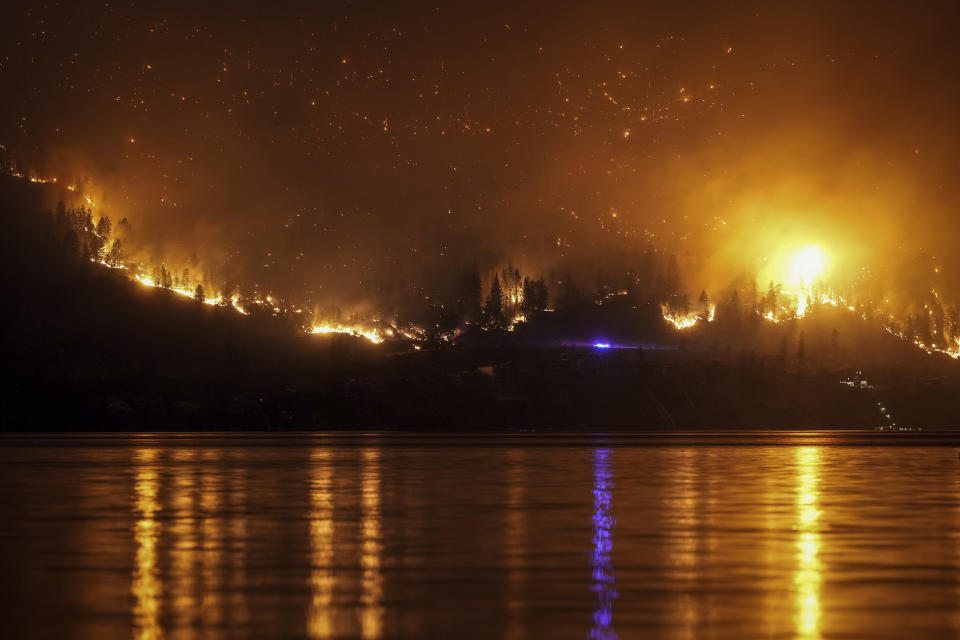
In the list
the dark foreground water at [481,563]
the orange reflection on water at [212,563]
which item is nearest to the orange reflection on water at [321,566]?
the dark foreground water at [481,563]

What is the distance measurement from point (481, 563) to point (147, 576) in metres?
10.4

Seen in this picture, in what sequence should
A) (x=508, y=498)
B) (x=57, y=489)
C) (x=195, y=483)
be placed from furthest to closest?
1. (x=195, y=483)
2. (x=57, y=489)
3. (x=508, y=498)

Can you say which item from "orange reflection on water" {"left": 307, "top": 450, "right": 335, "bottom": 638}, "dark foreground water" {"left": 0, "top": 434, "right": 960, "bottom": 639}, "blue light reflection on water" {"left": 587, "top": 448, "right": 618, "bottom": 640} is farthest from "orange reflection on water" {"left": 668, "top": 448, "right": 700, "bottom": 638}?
"orange reflection on water" {"left": 307, "top": 450, "right": 335, "bottom": 638}

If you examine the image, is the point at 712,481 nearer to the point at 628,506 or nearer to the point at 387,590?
the point at 628,506

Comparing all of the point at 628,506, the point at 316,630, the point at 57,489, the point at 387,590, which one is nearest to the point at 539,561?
the point at 387,590

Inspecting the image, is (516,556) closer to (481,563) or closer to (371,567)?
(481,563)

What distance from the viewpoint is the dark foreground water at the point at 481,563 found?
29.8 m

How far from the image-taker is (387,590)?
35.2 m

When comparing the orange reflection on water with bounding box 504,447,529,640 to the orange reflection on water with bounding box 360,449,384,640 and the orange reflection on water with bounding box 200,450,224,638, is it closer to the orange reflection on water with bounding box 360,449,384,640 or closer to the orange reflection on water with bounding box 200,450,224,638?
the orange reflection on water with bounding box 360,449,384,640

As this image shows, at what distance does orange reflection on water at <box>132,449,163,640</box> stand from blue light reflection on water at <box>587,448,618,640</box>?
381 inches

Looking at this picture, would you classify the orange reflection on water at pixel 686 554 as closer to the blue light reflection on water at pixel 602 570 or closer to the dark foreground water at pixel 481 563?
the dark foreground water at pixel 481 563

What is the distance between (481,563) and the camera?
41.7 meters

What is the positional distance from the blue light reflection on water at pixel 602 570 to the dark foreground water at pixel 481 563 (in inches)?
4.3

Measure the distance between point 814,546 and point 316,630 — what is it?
23362 millimetres
